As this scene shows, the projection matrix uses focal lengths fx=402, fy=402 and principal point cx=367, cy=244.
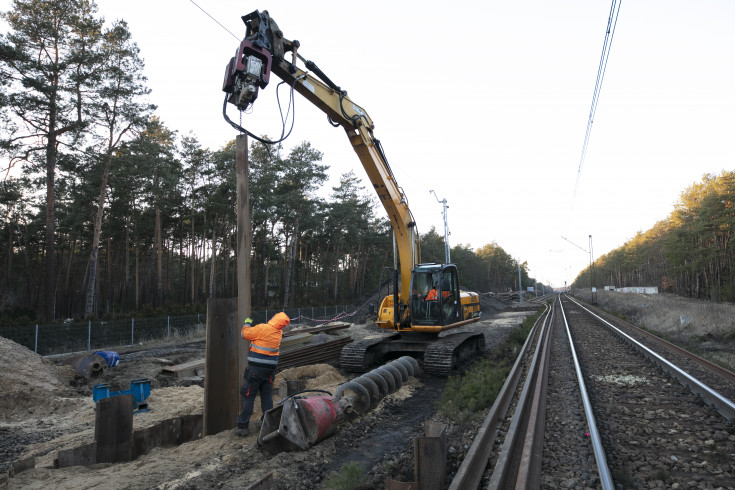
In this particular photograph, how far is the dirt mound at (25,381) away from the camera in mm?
7523

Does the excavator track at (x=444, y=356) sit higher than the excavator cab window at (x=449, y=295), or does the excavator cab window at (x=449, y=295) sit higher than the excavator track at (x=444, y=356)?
the excavator cab window at (x=449, y=295)

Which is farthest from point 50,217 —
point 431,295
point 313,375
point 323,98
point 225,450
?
point 225,450

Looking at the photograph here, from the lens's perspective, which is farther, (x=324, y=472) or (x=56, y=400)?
(x=56, y=400)

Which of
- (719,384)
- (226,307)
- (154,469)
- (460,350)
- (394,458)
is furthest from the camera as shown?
(460,350)

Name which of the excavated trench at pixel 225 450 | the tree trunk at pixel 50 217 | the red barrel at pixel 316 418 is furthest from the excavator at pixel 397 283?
the tree trunk at pixel 50 217

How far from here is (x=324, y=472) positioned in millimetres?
4363

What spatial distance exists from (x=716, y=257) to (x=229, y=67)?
4753 centimetres

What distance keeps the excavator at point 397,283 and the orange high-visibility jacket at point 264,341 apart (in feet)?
13.9

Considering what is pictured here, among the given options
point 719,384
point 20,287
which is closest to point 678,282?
point 719,384

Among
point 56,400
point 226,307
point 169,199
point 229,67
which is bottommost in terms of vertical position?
point 56,400

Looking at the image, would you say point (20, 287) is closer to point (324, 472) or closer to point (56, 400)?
point (56, 400)

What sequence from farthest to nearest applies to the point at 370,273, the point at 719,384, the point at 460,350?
the point at 370,273, the point at 460,350, the point at 719,384

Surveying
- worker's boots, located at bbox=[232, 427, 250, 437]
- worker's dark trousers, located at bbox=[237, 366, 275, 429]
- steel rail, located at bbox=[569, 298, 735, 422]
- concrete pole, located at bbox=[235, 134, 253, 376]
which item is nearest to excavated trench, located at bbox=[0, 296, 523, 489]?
worker's boots, located at bbox=[232, 427, 250, 437]

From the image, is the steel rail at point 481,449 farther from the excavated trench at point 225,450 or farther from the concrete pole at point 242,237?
the concrete pole at point 242,237
